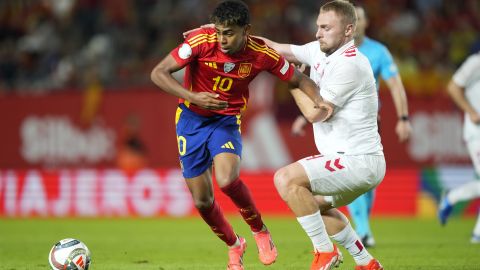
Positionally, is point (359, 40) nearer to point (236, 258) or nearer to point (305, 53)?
point (305, 53)

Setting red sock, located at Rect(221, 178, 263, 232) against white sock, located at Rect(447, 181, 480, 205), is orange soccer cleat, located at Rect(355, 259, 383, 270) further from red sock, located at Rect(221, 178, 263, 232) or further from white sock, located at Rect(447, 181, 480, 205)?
white sock, located at Rect(447, 181, 480, 205)

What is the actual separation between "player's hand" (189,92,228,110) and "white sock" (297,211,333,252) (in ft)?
3.42

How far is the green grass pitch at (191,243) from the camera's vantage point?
8.47 metres

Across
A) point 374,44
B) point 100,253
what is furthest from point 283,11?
point 100,253

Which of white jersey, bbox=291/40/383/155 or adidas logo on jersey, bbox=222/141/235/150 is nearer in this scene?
white jersey, bbox=291/40/383/155

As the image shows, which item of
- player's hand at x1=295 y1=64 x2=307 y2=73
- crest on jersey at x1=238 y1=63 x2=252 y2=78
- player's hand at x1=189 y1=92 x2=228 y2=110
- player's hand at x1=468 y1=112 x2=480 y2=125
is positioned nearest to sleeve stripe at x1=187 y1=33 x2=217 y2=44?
crest on jersey at x1=238 y1=63 x2=252 y2=78

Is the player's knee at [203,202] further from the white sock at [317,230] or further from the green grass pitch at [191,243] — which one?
the white sock at [317,230]

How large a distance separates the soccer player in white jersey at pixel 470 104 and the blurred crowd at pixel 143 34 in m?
5.84

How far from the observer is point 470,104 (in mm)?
11086

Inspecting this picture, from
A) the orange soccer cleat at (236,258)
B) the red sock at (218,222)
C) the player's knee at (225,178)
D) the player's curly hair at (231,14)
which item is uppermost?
the player's curly hair at (231,14)

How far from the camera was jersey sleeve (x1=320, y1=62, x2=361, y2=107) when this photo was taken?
267 inches

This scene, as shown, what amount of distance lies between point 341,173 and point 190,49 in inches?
61.8

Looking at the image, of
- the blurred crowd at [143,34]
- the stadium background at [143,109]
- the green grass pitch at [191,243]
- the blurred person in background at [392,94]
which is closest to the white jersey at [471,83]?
the blurred person in background at [392,94]

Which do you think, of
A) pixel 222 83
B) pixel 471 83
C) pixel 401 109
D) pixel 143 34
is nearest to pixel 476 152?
pixel 471 83
